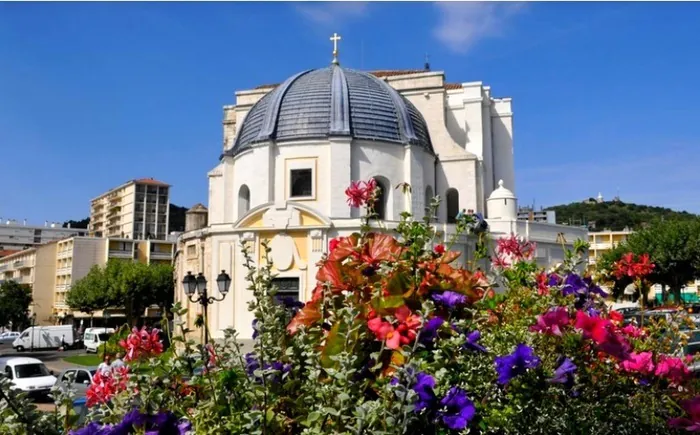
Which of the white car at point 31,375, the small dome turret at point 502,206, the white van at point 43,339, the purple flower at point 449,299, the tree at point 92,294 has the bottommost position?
the white van at point 43,339

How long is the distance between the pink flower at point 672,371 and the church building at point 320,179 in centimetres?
1861

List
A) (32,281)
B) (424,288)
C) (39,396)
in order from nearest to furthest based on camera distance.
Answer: (424,288), (39,396), (32,281)

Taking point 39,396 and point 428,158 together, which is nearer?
point 39,396

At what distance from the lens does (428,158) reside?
1096 inches

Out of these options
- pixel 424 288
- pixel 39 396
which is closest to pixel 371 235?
pixel 424 288

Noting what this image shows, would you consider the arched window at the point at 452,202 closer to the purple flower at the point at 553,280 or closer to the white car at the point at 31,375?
the white car at the point at 31,375

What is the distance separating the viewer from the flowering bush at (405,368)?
2.44 meters

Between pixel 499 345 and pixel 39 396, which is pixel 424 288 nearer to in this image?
pixel 499 345

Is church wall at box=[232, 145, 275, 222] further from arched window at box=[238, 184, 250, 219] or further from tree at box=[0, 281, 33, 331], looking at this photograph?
tree at box=[0, 281, 33, 331]

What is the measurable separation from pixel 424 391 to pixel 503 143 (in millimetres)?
34237

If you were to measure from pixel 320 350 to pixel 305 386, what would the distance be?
240mm

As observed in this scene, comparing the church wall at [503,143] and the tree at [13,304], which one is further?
the tree at [13,304]

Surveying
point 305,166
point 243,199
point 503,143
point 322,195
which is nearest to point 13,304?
point 243,199

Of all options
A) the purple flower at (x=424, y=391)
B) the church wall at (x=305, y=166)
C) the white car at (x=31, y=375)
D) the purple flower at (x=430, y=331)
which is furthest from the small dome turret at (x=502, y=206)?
the purple flower at (x=424, y=391)
